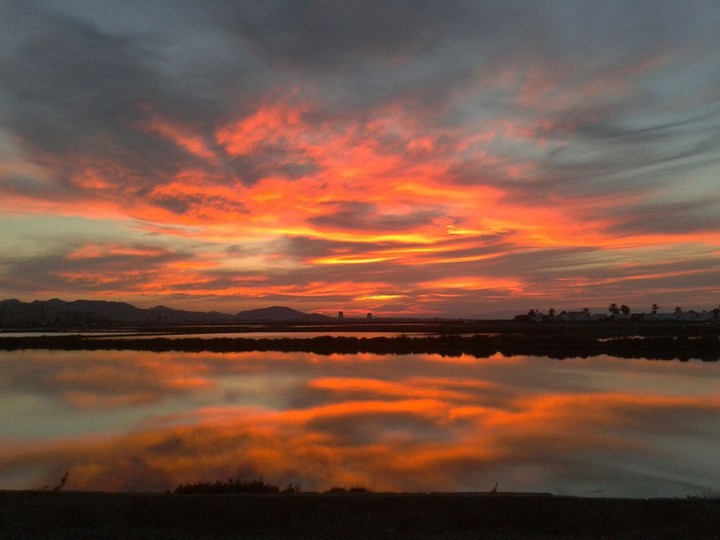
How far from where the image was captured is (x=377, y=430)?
1190cm

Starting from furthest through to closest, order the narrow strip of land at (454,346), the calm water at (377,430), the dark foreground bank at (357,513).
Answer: the narrow strip of land at (454,346), the calm water at (377,430), the dark foreground bank at (357,513)

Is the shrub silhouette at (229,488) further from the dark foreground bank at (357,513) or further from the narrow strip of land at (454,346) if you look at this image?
the narrow strip of land at (454,346)

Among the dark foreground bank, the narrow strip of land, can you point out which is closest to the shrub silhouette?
the dark foreground bank

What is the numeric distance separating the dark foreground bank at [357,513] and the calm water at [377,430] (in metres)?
2.08

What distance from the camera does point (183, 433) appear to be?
12.0m

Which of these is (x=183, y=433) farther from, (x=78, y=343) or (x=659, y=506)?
(x=78, y=343)

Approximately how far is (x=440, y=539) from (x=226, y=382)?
15.5m

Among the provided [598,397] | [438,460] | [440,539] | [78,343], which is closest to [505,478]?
[438,460]

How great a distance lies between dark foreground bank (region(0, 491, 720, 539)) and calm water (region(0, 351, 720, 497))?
2.08m

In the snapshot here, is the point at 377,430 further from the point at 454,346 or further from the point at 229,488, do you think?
the point at 454,346

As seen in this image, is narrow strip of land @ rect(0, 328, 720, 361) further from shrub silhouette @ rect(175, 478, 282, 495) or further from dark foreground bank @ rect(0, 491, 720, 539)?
dark foreground bank @ rect(0, 491, 720, 539)

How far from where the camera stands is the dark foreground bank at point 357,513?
5.88 metres

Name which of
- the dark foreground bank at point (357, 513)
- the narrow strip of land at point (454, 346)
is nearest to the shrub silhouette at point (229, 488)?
the dark foreground bank at point (357, 513)

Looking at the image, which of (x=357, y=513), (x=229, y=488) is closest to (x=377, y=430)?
(x=229, y=488)
